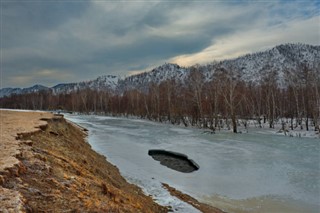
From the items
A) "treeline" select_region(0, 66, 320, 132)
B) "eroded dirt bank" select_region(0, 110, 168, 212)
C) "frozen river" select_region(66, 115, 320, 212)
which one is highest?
"treeline" select_region(0, 66, 320, 132)

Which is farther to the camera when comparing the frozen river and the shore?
the frozen river

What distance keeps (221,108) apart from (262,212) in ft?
136

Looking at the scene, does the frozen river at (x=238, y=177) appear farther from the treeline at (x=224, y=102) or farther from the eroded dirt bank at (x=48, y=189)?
the treeline at (x=224, y=102)

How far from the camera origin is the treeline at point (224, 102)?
41750 mm

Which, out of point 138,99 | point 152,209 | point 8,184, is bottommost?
point 152,209

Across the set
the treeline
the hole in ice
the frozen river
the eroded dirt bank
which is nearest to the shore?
the eroded dirt bank

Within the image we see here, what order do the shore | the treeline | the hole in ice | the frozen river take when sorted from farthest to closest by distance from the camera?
the treeline < the hole in ice < the frozen river < the shore

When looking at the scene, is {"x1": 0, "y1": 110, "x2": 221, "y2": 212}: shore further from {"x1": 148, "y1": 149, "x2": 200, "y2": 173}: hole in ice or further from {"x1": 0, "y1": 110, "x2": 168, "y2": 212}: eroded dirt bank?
{"x1": 148, "y1": 149, "x2": 200, "y2": 173}: hole in ice

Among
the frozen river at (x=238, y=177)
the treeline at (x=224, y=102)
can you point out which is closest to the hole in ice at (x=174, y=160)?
the frozen river at (x=238, y=177)

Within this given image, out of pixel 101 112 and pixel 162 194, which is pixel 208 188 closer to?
pixel 162 194

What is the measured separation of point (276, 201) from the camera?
417 inches

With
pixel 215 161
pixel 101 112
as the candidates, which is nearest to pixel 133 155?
pixel 215 161

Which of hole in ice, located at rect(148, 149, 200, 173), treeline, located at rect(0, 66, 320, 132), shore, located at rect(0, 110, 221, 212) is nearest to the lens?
shore, located at rect(0, 110, 221, 212)

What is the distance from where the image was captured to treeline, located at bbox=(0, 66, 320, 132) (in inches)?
1644
